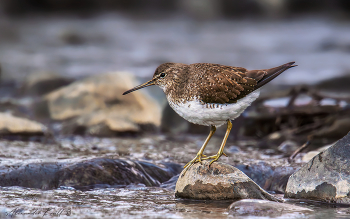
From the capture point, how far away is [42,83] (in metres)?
12.2

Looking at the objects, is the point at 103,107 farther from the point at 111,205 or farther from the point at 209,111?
the point at 111,205

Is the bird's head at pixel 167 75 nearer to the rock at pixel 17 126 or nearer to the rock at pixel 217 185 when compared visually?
the rock at pixel 217 185

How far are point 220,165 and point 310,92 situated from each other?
481cm

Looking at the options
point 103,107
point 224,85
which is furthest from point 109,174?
point 103,107

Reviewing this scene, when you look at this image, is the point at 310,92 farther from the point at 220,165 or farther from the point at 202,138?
the point at 220,165

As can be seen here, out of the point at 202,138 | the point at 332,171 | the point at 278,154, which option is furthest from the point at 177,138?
the point at 332,171

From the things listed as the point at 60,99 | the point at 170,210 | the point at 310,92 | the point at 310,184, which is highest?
the point at 310,92

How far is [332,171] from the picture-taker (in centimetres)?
477

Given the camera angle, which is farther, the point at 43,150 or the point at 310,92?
the point at 310,92

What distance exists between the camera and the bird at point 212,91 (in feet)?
16.4

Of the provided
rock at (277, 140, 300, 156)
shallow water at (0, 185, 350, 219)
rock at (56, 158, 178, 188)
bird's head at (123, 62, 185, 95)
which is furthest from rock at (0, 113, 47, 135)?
rock at (277, 140, 300, 156)

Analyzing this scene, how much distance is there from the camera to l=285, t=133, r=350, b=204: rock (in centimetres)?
466

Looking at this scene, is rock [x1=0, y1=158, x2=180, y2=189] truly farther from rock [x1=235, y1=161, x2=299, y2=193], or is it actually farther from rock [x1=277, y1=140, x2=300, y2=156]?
rock [x1=277, y1=140, x2=300, y2=156]

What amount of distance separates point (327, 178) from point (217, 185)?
1.31 metres
